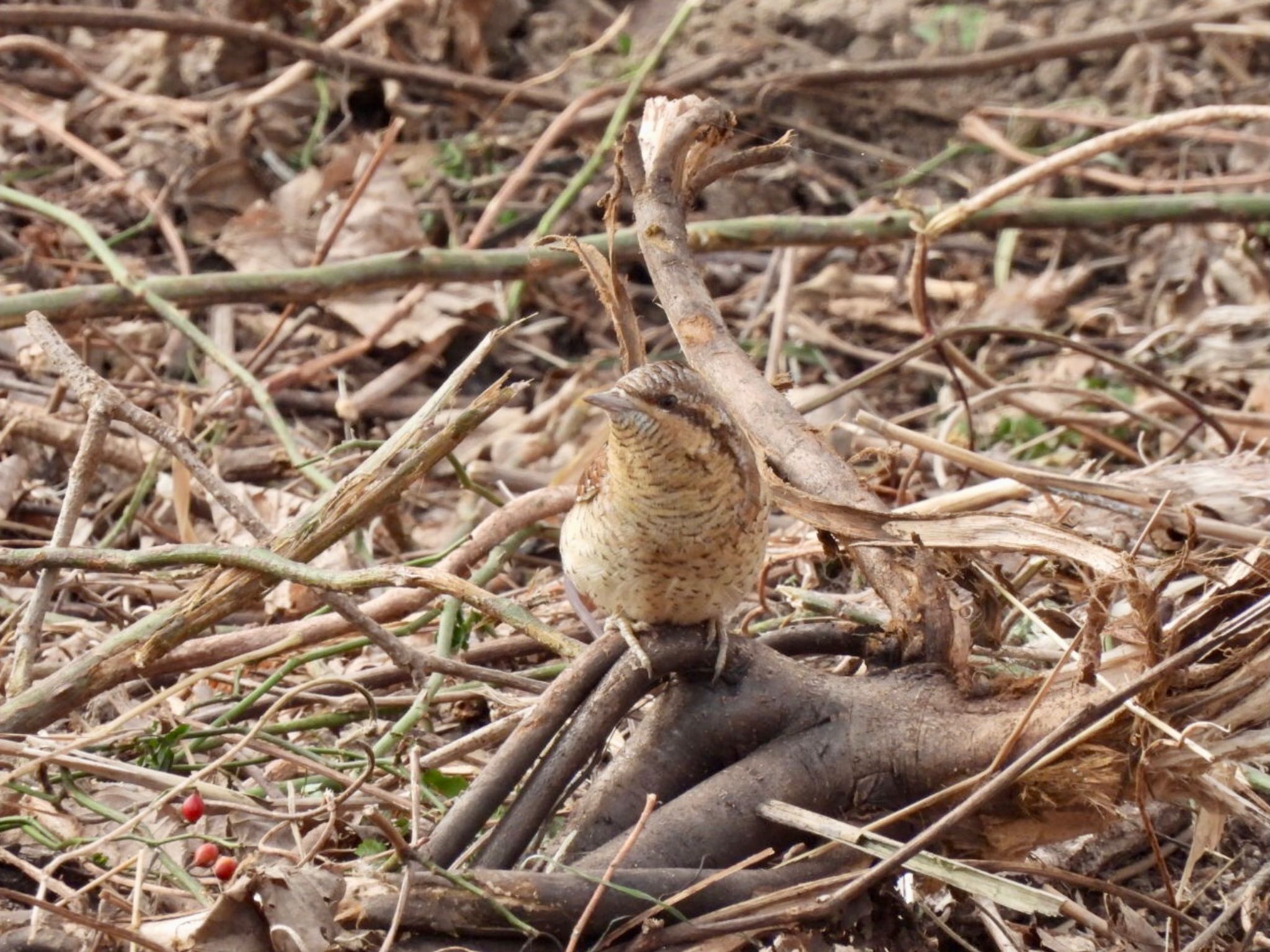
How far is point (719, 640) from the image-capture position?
2.42 m

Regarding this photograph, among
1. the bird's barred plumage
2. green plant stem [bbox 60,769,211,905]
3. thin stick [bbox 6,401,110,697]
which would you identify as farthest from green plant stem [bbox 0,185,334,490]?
the bird's barred plumage

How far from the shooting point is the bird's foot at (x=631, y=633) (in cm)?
233

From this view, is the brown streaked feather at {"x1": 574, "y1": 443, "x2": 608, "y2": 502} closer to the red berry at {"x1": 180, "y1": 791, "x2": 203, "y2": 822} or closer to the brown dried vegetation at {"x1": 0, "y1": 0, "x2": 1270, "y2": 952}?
the brown dried vegetation at {"x1": 0, "y1": 0, "x2": 1270, "y2": 952}

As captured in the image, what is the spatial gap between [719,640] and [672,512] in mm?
230

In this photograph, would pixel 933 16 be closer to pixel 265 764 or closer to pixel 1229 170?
pixel 1229 170

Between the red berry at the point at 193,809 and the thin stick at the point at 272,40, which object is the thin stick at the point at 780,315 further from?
the red berry at the point at 193,809

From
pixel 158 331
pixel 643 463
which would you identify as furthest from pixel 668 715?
pixel 158 331

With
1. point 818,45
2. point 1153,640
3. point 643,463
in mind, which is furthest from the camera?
point 818,45

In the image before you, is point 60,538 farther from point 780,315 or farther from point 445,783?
point 780,315

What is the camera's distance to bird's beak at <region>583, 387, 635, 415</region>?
231 cm

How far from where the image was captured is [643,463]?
2.38 metres

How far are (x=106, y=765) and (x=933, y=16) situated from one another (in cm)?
519

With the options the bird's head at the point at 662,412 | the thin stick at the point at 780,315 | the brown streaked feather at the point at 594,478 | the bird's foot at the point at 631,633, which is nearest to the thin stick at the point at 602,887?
the bird's foot at the point at 631,633

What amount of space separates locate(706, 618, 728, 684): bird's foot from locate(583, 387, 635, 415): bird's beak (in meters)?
0.41
